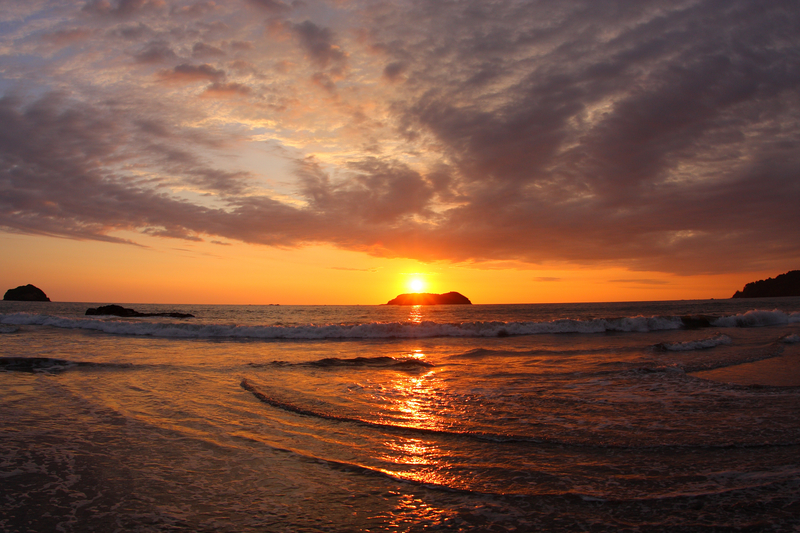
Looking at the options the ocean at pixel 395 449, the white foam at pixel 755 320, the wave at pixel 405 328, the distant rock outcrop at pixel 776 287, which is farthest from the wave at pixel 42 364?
the distant rock outcrop at pixel 776 287

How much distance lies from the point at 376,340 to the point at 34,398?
19215 millimetres

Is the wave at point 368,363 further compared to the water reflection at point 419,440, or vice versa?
the wave at point 368,363

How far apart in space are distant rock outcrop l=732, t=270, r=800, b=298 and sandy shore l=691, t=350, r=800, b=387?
559 ft

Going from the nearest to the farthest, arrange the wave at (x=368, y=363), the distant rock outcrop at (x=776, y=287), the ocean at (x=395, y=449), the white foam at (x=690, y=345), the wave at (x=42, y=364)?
the ocean at (x=395, y=449) → the wave at (x=42, y=364) → the wave at (x=368, y=363) → the white foam at (x=690, y=345) → the distant rock outcrop at (x=776, y=287)

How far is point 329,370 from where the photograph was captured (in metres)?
14.4

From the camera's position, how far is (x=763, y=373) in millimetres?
12383

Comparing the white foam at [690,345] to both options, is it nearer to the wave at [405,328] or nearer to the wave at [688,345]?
the wave at [688,345]

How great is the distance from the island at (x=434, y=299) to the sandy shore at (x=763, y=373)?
160 meters

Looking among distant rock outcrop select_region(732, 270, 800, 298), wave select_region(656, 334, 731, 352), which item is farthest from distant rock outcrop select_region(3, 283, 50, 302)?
distant rock outcrop select_region(732, 270, 800, 298)

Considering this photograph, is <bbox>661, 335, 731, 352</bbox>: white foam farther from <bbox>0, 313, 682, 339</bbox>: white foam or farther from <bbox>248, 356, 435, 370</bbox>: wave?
<bbox>248, 356, 435, 370</bbox>: wave

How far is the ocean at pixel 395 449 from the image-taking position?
166 inches

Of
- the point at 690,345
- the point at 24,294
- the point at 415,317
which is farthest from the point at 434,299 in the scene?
the point at 690,345

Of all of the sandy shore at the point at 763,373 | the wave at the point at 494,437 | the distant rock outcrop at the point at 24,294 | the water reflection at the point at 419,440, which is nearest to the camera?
the water reflection at the point at 419,440

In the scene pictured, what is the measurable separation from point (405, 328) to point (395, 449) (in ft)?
79.5
